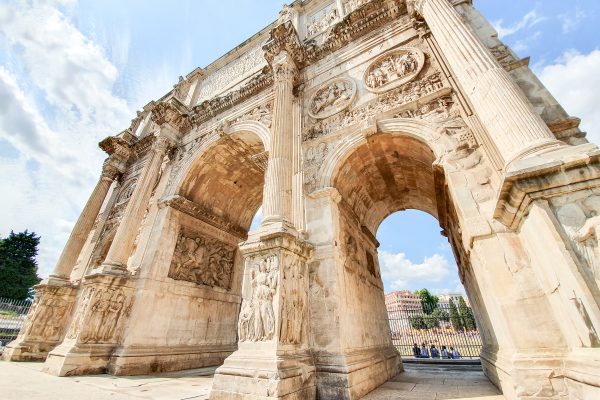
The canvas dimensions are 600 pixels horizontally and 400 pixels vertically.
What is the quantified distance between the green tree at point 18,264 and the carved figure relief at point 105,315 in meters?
33.2

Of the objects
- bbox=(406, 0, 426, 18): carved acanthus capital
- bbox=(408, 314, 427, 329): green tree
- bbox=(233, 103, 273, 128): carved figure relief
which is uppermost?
bbox=(406, 0, 426, 18): carved acanthus capital

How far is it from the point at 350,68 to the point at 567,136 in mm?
5416

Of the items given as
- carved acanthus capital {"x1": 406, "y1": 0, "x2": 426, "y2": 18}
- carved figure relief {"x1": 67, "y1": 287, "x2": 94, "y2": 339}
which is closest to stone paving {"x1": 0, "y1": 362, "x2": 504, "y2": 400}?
carved figure relief {"x1": 67, "y1": 287, "x2": 94, "y2": 339}

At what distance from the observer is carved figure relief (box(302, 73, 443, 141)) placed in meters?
6.43

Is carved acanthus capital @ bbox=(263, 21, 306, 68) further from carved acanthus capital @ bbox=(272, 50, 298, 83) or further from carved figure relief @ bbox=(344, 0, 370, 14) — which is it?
carved figure relief @ bbox=(344, 0, 370, 14)

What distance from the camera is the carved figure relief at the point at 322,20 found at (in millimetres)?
10203

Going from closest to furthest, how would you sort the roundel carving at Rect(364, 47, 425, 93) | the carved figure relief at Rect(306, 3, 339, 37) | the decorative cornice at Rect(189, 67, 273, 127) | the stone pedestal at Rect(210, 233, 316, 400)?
the stone pedestal at Rect(210, 233, 316, 400) → the roundel carving at Rect(364, 47, 425, 93) → the decorative cornice at Rect(189, 67, 273, 127) → the carved figure relief at Rect(306, 3, 339, 37)

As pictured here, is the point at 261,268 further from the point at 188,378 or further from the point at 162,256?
the point at 162,256

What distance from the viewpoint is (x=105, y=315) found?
7297 mm

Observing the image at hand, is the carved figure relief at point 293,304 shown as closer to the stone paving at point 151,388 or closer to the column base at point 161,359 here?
the stone paving at point 151,388

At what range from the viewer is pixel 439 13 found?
613 centimetres

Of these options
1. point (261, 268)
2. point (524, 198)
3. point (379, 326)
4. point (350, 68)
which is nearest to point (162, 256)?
point (261, 268)

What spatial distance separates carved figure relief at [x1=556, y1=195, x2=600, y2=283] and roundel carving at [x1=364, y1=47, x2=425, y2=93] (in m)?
5.02

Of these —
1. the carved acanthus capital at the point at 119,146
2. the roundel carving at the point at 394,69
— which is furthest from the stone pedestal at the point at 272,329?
the carved acanthus capital at the point at 119,146
